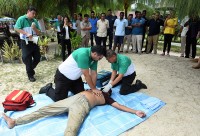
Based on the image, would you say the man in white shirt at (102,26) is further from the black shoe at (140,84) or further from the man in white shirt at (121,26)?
the black shoe at (140,84)

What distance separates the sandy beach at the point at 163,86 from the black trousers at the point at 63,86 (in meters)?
0.99

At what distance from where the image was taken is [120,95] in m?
4.25

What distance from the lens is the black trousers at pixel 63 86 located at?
11.9 ft

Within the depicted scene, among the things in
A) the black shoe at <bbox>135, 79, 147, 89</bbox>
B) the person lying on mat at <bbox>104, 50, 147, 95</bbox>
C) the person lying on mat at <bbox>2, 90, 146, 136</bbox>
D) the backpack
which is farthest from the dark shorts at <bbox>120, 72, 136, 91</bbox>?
the backpack

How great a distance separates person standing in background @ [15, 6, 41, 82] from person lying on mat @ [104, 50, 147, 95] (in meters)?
1.94

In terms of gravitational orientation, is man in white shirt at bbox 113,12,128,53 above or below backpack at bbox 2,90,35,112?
above

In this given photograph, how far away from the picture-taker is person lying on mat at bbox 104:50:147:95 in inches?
153

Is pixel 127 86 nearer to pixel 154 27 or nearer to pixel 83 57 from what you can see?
pixel 83 57

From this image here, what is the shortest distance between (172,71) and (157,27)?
234cm

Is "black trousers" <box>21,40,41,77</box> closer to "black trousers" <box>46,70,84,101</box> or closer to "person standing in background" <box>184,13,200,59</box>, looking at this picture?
"black trousers" <box>46,70,84,101</box>

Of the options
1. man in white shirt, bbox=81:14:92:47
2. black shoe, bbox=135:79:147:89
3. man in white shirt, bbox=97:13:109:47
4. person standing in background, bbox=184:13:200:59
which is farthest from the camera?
man in white shirt, bbox=81:14:92:47

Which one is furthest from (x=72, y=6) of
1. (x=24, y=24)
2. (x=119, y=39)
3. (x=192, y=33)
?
(x=24, y=24)

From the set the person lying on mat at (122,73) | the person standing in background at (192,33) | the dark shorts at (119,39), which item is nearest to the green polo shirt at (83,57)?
the person lying on mat at (122,73)

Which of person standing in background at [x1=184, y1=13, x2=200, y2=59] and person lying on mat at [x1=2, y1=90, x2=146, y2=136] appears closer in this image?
person lying on mat at [x1=2, y1=90, x2=146, y2=136]
